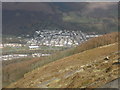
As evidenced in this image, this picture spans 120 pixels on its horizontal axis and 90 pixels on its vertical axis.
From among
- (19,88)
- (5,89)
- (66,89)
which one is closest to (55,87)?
(66,89)

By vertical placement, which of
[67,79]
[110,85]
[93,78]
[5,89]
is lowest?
[5,89]

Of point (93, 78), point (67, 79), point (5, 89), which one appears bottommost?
point (5, 89)

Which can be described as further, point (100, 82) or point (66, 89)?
point (66, 89)

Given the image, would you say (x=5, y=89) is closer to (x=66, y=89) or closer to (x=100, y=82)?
(x=66, y=89)

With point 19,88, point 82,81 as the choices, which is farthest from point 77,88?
point 19,88

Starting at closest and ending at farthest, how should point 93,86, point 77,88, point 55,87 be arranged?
1. point 93,86
2. point 77,88
3. point 55,87

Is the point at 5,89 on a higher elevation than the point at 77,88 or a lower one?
lower

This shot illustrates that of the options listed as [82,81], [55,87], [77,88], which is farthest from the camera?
[55,87]

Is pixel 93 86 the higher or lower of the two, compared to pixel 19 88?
higher

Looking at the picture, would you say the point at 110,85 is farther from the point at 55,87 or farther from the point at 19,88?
the point at 19,88
